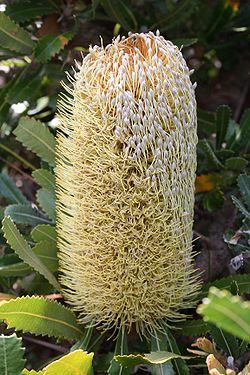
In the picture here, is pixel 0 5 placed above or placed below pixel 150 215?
above

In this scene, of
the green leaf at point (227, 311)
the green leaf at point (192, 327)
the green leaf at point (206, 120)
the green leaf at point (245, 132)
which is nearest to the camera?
the green leaf at point (227, 311)

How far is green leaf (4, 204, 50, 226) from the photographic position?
1.65 m

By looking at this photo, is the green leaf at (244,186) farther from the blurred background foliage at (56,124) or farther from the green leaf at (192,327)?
the green leaf at (192,327)

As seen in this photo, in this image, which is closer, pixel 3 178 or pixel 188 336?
pixel 188 336

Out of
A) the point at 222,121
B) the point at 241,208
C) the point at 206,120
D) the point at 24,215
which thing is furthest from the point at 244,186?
the point at 24,215

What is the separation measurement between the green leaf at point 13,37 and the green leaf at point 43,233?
1.76 ft

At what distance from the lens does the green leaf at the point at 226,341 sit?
1273 millimetres

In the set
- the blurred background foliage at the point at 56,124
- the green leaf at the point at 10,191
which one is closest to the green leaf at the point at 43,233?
the blurred background foliage at the point at 56,124

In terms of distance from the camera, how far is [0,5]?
1973 mm

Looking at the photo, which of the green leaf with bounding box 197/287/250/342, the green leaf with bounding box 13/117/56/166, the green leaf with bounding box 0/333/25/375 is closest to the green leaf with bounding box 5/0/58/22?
the green leaf with bounding box 13/117/56/166

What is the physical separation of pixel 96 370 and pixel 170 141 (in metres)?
0.54

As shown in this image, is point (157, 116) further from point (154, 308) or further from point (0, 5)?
point (0, 5)

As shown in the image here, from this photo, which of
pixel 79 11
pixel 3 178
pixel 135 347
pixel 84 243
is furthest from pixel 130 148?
pixel 79 11

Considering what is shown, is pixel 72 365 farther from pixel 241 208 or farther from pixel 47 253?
pixel 241 208
